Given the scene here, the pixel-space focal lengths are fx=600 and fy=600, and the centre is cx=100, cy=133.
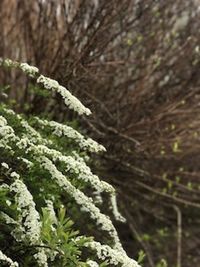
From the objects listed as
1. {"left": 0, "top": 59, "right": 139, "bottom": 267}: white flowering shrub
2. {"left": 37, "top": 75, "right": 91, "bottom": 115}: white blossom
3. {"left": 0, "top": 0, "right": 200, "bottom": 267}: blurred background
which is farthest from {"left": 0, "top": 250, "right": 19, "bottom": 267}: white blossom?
{"left": 0, "top": 0, "right": 200, "bottom": 267}: blurred background

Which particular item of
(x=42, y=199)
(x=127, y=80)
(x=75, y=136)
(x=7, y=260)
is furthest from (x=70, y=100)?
(x=127, y=80)

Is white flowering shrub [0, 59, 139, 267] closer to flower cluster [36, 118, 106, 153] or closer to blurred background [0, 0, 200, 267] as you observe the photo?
flower cluster [36, 118, 106, 153]

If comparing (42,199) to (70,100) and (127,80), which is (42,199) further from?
(127,80)

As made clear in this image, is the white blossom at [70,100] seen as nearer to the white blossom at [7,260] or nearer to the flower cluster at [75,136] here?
the flower cluster at [75,136]

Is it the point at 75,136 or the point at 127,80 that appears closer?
the point at 75,136

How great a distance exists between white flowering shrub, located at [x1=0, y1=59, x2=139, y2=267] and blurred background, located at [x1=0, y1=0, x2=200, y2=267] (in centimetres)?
95

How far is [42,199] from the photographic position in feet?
9.04

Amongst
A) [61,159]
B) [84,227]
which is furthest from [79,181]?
[84,227]

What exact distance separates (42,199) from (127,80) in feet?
7.07

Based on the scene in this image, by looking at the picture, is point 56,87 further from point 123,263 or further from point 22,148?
point 123,263

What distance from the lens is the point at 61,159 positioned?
8.47 ft

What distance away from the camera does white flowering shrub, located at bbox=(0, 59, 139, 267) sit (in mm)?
2350

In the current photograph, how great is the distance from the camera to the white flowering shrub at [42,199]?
235 cm

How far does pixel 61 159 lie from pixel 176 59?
2.63 m
